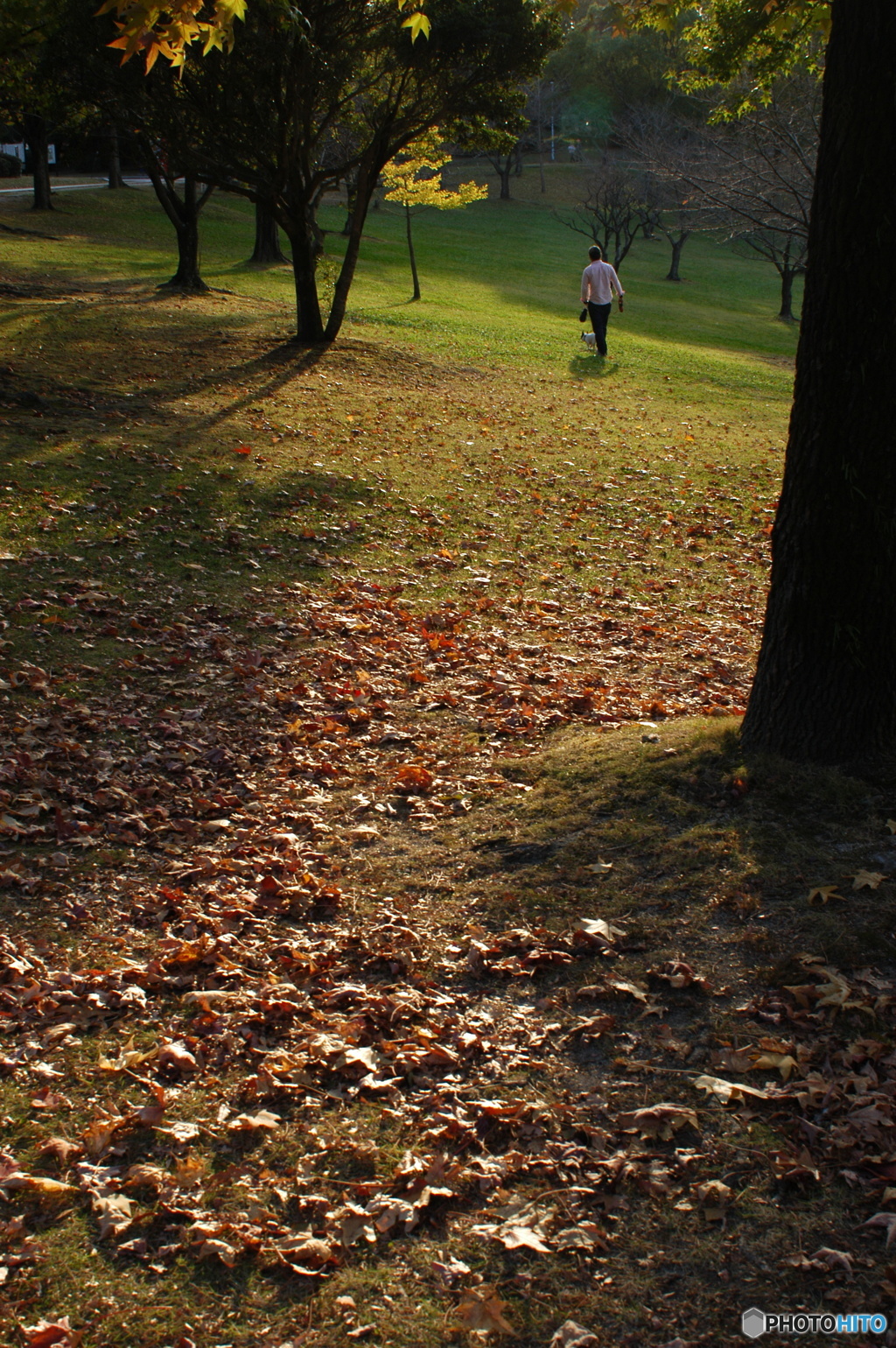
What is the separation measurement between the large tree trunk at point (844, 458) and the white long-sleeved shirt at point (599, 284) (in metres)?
16.8

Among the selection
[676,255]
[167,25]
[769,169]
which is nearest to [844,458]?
[167,25]

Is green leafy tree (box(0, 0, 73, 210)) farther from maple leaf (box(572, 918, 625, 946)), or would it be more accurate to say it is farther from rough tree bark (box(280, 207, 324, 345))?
maple leaf (box(572, 918, 625, 946))

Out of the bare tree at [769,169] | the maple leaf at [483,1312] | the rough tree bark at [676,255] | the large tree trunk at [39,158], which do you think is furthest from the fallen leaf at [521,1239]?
the rough tree bark at [676,255]

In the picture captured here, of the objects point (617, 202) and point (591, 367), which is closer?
point (591, 367)

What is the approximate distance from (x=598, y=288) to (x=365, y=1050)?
20.0m

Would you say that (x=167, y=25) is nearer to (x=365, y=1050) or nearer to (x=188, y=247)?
(x=365, y=1050)

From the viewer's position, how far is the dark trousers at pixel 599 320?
22.1m

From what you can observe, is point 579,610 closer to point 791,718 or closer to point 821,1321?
point 791,718

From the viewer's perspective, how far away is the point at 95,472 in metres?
10.4

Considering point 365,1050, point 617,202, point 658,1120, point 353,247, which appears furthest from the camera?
point 617,202

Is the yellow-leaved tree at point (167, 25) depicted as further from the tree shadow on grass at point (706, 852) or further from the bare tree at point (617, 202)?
the bare tree at point (617, 202)

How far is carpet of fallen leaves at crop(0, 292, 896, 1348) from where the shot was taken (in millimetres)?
2844

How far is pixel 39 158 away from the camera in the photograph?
3325 cm

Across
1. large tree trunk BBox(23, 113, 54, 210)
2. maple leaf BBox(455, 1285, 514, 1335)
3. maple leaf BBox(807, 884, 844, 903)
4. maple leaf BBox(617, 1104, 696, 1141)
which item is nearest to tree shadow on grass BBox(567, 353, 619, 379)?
large tree trunk BBox(23, 113, 54, 210)
